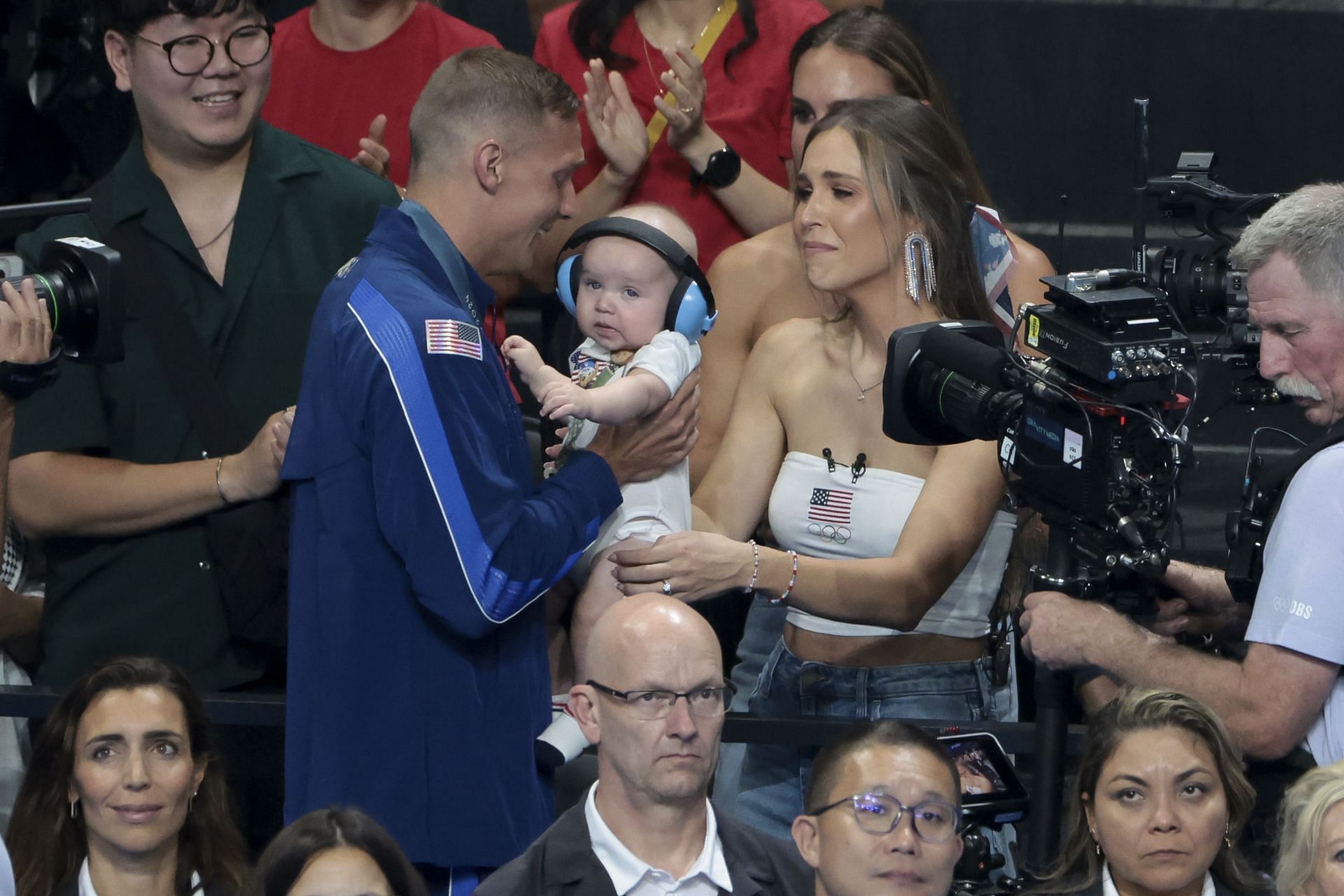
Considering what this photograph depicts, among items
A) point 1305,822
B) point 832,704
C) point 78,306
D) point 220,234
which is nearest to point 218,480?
point 78,306

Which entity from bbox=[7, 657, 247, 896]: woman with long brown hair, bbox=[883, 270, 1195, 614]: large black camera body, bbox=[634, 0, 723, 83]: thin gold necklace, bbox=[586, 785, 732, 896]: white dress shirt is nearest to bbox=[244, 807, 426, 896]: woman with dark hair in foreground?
bbox=[586, 785, 732, 896]: white dress shirt

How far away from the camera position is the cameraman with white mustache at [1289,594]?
323 centimetres

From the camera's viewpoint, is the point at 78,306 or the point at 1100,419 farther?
the point at 78,306

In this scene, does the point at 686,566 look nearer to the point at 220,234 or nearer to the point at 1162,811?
the point at 1162,811

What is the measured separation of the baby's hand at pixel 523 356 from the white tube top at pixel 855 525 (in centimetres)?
65

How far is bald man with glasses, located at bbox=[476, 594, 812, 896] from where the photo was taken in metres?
3.06

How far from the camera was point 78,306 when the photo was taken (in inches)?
138

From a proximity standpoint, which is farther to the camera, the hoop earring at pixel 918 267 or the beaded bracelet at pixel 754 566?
the hoop earring at pixel 918 267

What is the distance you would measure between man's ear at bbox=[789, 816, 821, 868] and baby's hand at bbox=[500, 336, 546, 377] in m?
0.92

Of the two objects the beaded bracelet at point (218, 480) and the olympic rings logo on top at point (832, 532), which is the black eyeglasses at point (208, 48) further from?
the olympic rings logo on top at point (832, 532)

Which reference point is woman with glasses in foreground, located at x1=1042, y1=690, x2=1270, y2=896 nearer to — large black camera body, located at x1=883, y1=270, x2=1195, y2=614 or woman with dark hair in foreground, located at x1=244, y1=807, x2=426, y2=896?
large black camera body, located at x1=883, y1=270, x2=1195, y2=614

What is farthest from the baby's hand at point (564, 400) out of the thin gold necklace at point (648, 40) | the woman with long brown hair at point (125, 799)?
the thin gold necklace at point (648, 40)

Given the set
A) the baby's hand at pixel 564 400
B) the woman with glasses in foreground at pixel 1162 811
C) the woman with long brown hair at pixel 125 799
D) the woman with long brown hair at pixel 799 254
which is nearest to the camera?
the woman with glasses in foreground at pixel 1162 811

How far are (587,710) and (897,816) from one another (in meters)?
0.54
